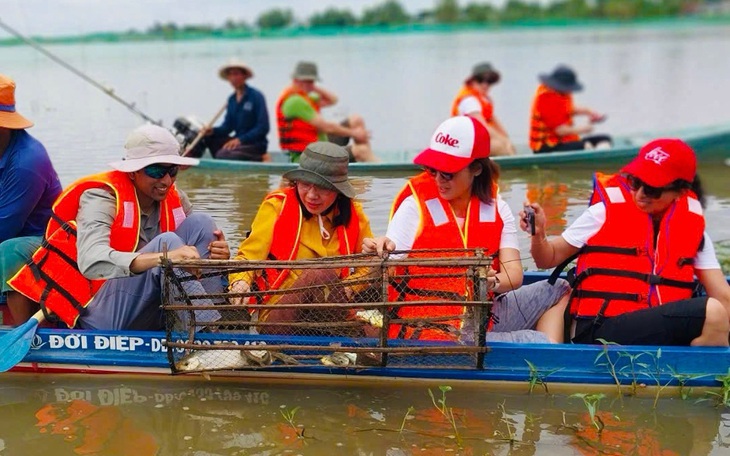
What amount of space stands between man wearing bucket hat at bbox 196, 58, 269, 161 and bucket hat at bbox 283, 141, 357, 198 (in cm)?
563

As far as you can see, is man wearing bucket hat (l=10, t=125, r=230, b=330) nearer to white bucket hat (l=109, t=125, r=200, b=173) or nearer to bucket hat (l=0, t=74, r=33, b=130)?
white bucket hat (l=109, t=125, r=200, b=173)

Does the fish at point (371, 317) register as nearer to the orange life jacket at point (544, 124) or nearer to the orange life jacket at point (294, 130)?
the orange life jacket at point (294, 130)

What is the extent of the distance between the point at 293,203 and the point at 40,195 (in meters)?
1.37

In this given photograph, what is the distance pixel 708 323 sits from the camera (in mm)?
4242

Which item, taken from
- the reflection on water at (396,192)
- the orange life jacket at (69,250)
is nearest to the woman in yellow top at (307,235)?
the orange life jacket at (69,250)

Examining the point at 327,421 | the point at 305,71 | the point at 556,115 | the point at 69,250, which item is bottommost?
the point at 327,421

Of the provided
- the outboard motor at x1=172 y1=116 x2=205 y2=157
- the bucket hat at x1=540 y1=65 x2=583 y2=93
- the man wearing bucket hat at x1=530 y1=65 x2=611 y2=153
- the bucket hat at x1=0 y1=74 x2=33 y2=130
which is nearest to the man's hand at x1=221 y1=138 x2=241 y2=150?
the outboard motor at x1=172 y1=116 x2=205 y2=157

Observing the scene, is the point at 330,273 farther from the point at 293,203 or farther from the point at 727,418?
the point at 727,418

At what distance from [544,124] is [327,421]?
7.06m

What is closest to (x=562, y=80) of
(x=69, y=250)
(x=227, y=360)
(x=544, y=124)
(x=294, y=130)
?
(x=544, y=124)

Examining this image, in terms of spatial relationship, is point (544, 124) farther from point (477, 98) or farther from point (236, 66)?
point (236, 66)

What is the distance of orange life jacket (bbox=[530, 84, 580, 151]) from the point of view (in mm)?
10562

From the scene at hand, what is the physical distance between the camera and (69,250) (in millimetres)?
4418

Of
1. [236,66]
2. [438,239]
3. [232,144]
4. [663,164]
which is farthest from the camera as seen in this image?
[232,144]
